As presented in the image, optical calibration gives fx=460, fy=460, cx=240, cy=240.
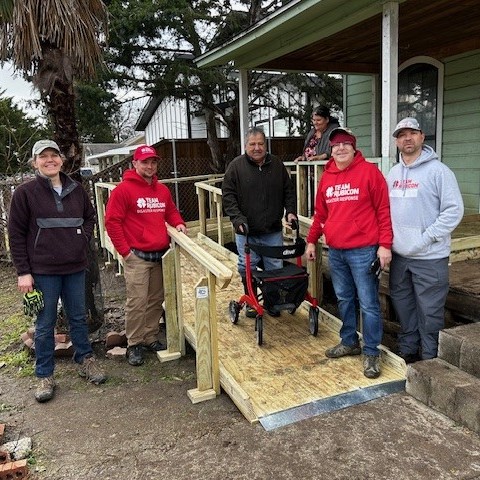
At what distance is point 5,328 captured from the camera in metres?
5.65

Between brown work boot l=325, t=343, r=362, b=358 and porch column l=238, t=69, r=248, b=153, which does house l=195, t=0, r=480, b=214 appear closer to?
porch column l=238, t=69, r=248, b=153

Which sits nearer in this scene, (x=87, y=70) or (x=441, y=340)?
(x=441, y=340)

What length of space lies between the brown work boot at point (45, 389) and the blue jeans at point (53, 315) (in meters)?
0.04

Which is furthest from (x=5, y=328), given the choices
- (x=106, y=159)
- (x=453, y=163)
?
(x=106, y=159)

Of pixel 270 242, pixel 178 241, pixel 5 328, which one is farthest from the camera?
pixel 5 328

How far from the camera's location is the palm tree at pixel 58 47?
4157 mm

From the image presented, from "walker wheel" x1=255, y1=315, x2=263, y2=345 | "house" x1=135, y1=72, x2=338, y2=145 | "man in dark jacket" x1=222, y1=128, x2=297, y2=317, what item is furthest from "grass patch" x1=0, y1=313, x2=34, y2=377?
"house" x1=135, y1=72, x2=338, y2=145

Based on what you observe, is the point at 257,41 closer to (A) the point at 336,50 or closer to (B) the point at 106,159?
(A) the point at 336,50

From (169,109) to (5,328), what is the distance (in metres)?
17.2

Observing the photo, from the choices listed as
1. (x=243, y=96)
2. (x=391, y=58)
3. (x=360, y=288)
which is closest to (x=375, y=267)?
(x=360, y=288)

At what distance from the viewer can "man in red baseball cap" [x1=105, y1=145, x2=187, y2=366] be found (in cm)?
383

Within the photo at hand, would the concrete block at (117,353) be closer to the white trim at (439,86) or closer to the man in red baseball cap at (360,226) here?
the man in red baseball cap at (360,226)

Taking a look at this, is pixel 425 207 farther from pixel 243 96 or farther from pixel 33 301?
pixel 243 96

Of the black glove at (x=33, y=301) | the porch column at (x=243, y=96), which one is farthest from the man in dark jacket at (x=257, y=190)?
the porch column at (x=243, y=96)
